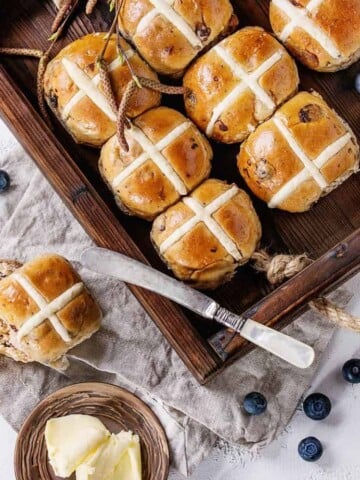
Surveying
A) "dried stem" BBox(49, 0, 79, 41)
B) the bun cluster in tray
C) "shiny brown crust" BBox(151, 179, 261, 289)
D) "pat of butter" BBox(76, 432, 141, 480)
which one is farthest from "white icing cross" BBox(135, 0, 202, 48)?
"pat of butter" BBox(76, 432, 141, 480)

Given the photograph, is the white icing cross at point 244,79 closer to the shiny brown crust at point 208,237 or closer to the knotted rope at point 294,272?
the shiny brown crust at point 208,237

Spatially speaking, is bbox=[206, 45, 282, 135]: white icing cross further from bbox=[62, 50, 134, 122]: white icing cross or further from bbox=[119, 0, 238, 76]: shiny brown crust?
bbox=[62, 50, 134, 122]: white icing cross

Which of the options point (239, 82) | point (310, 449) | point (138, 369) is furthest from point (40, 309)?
point (310, 449)

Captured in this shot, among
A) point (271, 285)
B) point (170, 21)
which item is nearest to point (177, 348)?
point (271, 285)

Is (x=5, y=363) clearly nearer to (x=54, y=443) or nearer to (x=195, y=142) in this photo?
(x=54, y=443)

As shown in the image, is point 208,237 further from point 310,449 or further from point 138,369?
point 310,449

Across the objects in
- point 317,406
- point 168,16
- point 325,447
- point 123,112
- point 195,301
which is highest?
point 168,16

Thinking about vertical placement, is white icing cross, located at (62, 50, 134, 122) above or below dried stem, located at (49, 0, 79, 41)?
below
